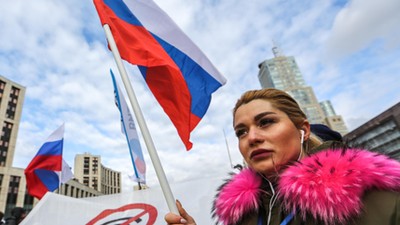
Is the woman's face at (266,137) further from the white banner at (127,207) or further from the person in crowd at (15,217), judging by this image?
the person in crowd at (15,217)

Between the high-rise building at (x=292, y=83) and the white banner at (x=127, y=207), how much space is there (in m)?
103

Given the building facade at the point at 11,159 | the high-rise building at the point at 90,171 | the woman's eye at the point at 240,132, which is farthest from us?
the high-rise building at the point at 90,171

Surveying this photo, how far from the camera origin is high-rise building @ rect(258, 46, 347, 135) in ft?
332

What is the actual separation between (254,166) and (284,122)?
0.34 meters

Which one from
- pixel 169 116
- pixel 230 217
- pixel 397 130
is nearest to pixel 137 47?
pixel 169 116

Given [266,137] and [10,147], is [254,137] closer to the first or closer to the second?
[266,137]

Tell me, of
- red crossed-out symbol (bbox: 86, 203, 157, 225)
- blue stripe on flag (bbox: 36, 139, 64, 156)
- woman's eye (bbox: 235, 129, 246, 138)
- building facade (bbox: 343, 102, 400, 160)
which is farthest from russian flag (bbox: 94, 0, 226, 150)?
building facade (bbox: 343, 102, 400, 160)

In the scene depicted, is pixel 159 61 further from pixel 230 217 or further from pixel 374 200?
pixel 374 200

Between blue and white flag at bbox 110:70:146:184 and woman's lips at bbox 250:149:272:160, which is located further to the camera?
blue and white flag at bbox 110:70:146:184

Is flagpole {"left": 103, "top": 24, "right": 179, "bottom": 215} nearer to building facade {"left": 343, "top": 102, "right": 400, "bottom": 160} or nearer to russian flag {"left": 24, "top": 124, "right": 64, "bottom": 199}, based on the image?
russian flag {"left": 24, "top": 124, "right": 64, "bottom": 199}

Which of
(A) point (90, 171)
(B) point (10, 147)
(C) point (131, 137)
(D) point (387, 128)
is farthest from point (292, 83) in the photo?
(C) point (131, 137)

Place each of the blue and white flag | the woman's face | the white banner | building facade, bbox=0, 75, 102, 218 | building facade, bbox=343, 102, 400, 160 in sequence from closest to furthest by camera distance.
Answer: the woman's face, the white banner, the blue and white flag, building facade, bbox=343, 102, 400, 160, building facade, bbox=0, 75, 102, 218

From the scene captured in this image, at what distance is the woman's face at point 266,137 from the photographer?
4.56 ft

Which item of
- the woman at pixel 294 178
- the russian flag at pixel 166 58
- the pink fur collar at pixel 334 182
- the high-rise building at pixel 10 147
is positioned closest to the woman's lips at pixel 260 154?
the woman at pixel 294 178
